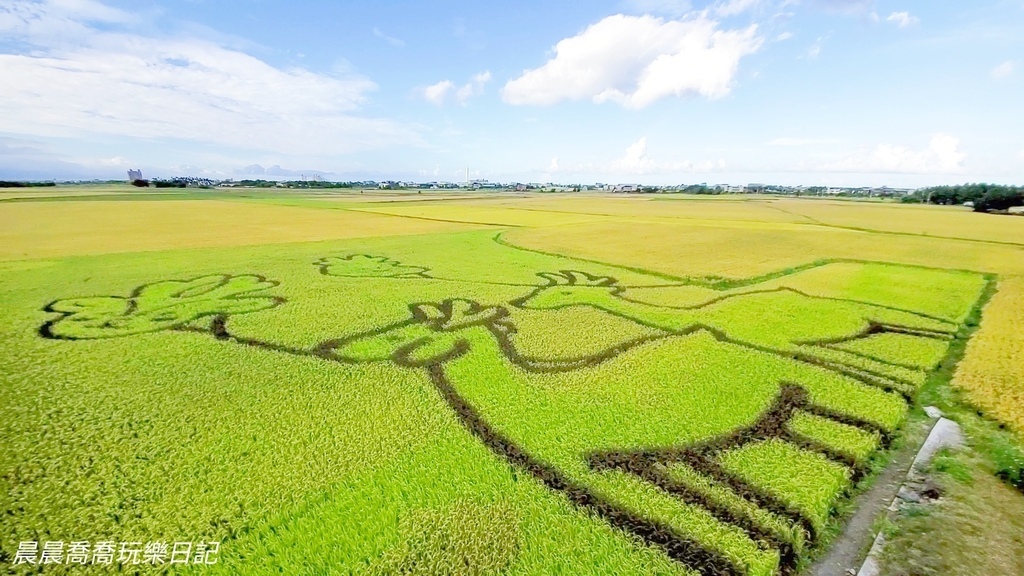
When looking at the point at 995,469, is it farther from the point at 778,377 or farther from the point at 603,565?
the point at 603,565

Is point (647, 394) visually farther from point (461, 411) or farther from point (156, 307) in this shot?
point (156, 307)

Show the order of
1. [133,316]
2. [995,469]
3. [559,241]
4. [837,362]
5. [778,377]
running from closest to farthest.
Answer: [995,469], [778,377], [837,362], [133,316], [559,241]

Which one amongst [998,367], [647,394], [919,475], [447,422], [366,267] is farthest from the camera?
[366,267]

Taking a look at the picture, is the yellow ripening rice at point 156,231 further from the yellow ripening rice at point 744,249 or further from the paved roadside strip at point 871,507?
the paved roadside strip at point 871,507

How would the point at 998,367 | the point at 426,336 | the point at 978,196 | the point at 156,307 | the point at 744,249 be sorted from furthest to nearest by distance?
the point at 978,196 < the point at 744,249 < the point at 156,307 < the point at 426,336 < the point at 998,367

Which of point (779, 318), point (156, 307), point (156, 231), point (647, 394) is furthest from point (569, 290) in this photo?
point (156, 231)

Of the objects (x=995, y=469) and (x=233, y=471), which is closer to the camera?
(x=233, y=471)

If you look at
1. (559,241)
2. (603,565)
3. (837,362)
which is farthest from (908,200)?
(603,565)

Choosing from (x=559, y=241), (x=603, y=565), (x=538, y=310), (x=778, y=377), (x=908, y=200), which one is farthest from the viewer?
(x=908, y=200)
